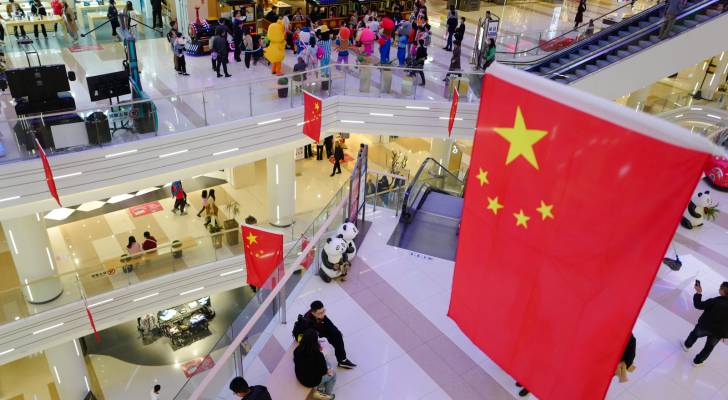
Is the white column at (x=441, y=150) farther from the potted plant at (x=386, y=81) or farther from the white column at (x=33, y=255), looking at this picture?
the white column at (x=33, y=255)

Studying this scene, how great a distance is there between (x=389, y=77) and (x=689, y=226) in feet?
24.3

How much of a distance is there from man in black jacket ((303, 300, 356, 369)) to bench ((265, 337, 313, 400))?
43 cm

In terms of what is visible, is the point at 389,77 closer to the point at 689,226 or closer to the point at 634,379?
the point at 689,226

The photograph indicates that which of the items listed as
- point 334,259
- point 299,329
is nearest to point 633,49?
point 334,259

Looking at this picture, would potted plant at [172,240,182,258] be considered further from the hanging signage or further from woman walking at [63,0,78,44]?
the hanging signage

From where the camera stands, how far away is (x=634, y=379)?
232 inches

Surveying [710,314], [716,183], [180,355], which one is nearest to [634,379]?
[710,314]

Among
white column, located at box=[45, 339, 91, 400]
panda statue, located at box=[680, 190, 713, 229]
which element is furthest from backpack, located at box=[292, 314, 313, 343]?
white column, located at box=[45, 339, 91, 400]

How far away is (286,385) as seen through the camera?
526 cm

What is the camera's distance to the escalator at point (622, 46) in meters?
13.9

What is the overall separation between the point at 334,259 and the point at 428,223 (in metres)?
2.44

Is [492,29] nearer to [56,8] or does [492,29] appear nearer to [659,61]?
[659,61]

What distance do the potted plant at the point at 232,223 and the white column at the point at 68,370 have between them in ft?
14.9

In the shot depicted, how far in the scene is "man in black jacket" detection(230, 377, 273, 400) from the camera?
4.68 meters
